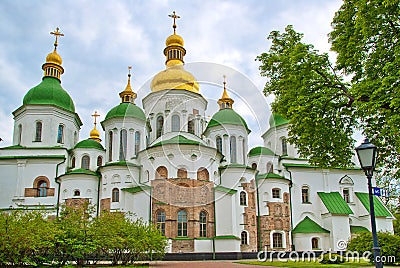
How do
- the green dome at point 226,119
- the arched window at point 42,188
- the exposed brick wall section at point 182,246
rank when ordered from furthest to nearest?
the green dome at point 226,119
the arched window at point 42,188
the exposed brick wall section at point 182,246

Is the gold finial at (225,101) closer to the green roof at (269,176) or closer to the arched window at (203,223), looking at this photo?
the green roof at (269,176)

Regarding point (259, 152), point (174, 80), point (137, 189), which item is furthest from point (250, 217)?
point (174, 80)

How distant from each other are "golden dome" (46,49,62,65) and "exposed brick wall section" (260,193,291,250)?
84.7 ft

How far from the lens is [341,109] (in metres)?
16.2

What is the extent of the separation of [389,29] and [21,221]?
1554 cm

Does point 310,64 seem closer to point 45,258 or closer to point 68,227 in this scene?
point 68,227

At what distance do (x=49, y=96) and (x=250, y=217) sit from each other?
878 inches

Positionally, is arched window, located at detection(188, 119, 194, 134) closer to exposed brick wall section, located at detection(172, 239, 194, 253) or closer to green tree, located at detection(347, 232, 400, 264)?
exposed brick wall section, located at detection(172, 239, 194, 253)

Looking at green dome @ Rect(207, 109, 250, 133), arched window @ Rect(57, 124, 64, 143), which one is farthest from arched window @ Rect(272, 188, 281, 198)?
arched window @ Rect(57, 124, 64, 143)

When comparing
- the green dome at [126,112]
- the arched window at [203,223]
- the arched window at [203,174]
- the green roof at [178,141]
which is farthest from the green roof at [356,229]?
the green dome at [126,112]

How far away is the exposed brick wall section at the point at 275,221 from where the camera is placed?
34.2 metres

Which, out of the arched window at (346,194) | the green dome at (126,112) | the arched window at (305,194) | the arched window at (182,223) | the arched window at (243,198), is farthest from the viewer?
the arched window at (346,194)

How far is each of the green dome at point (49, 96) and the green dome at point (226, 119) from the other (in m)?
14.3

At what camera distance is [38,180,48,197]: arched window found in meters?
34.2
